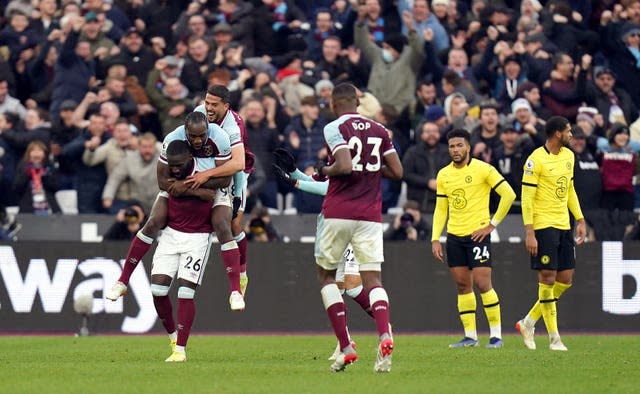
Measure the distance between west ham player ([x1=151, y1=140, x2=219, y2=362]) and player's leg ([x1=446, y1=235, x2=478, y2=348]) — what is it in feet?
12.6

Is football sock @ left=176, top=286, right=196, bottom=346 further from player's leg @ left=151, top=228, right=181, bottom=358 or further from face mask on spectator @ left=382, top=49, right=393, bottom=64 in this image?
face mask on spectator @ left=382, top=49, right=393, bottom=64

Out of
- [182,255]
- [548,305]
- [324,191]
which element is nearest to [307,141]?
[548,305]

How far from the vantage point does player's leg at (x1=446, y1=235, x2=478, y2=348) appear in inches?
698

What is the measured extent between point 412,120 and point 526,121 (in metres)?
2.32

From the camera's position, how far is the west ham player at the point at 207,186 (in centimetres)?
1461

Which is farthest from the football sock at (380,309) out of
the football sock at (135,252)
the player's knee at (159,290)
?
the football sock at (135,252)

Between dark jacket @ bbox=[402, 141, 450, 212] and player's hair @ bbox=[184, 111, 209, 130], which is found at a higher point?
player's hair @ bbox=[184, 111, 209, 130]

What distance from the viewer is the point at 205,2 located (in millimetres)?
26672

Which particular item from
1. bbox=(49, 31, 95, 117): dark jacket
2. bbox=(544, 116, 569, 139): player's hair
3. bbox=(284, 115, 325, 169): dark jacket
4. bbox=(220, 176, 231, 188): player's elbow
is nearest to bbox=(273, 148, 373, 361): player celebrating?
bbox=(220, 176, 231, 188): player's elbow

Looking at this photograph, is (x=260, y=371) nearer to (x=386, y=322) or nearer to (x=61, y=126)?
(x=386, y=322)

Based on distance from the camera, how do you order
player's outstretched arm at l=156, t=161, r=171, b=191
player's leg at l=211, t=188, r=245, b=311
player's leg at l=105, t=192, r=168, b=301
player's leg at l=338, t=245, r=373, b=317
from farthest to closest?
player's leg at l=338, t=245, r=373, b=317 → player's leg at l=211, t=188, r=245, b=311 → player's leg at l=105, t=192, r=168, b=301 → player's outstretched arm at l=156, t=161, r=171, b=191

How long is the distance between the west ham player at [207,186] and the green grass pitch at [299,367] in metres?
0.86

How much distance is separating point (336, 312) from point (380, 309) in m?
0.47

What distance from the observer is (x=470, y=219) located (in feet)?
57.9
